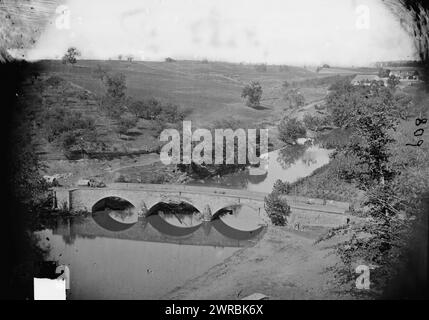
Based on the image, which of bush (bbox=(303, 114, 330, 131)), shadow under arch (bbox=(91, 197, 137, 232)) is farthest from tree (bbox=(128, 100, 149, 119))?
bush (bbox=(303, 114, 330, 131))

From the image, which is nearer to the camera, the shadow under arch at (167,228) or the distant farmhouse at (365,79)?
the distant farmhouse at (365,79)

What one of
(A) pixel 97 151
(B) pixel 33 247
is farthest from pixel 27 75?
(B) pixel 33 247

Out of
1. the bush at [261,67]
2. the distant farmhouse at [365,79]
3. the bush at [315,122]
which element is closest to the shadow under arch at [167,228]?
the bush at [315,122]

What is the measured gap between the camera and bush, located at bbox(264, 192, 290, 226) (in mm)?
10641

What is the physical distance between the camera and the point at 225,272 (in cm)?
950

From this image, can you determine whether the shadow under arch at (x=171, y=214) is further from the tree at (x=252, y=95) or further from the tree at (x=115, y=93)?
the tree at (x=252, y=95)

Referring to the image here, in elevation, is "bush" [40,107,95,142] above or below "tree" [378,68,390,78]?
below

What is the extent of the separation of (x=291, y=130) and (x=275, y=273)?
2962mm

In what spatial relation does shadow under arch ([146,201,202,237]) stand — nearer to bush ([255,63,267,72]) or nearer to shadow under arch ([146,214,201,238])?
shadow under arch ([146,214,201,238])

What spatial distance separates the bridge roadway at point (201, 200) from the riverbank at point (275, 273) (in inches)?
16.9

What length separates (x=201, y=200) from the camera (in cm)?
1159

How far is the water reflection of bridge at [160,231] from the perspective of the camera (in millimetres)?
10578

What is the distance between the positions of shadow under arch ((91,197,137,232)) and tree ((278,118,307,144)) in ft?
11.6

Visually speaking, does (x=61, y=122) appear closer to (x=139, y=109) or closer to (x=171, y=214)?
(x=139, y=109)
